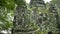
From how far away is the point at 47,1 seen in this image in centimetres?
3934

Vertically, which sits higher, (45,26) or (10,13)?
(10,13)

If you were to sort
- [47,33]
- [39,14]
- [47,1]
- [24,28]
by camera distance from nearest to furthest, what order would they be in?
1. [24,28]
2. [47,33]
3. [39,14]
4. [47,1]

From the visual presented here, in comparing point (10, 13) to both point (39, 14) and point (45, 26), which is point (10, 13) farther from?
point (39, 14)

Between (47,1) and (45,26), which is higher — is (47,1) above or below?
above

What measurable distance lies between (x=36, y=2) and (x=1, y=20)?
34222 mm

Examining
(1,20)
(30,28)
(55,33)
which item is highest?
(1,20)

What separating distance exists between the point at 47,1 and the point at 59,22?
12.0 m

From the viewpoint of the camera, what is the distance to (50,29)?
88.1 ft

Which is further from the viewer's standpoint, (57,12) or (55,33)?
(57,12)

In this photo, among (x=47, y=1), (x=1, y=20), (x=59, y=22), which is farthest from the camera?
(x=47, y=1)

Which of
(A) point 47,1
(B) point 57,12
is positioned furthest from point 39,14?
(A) point 47,1

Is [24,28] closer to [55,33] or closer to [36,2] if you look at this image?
[55,33]

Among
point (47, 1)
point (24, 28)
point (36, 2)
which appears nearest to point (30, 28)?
point (24, 28)

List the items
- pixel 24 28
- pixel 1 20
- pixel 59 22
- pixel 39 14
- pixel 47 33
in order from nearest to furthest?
pixel 1 20 < pixel 24 28 < pixel 47 33 < pixel 59 22 < pixel 39 14
